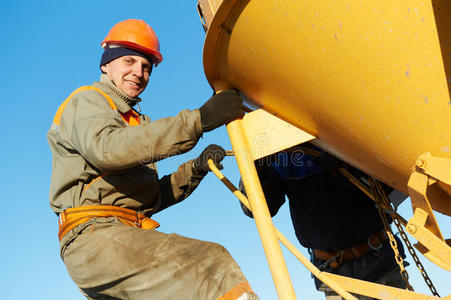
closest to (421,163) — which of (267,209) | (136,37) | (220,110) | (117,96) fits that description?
(267,209)

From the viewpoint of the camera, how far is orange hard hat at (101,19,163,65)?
379 centimetres

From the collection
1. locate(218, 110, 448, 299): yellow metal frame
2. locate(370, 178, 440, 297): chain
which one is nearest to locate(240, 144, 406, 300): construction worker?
locate(370, 178, 440, 297): chain

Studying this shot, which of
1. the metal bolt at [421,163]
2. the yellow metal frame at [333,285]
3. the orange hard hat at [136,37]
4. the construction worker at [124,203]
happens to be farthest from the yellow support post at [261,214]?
the orange hard hat at [136,37]

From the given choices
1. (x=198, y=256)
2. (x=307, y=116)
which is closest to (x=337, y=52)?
(x=307, y=116)

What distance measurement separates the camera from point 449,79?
189cm

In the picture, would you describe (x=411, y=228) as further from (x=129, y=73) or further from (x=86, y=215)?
(x=129, y=73)

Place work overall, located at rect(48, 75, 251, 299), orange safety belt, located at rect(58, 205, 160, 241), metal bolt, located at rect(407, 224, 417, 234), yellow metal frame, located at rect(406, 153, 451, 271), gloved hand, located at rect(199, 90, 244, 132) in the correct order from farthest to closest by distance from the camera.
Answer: orange safety belt, located at rect(58, 205, 160, 241)
gloved hand, located at rect(199, 90, 244, 132)
work overall, located at rect(48, 75, 251, 299)
metal bolt, located at rect(407, 224, 417, 234)
yellow metal frame, located at rect(406, 153, 451, 271)

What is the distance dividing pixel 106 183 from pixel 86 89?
684mm

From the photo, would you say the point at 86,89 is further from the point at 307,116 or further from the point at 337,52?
the point at 337,52

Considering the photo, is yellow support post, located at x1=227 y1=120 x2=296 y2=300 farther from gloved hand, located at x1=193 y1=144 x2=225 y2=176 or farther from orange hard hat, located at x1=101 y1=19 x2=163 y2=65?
orange hard hat, located at x1=101 y1=19 x2=163 y2=65

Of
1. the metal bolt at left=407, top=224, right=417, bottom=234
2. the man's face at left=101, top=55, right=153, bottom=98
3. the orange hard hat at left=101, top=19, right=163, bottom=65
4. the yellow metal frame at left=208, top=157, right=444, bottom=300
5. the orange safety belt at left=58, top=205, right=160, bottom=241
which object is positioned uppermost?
the orange hard hat at left=101, top=19, right=163, bottom=65

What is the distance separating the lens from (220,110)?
8.55 feet

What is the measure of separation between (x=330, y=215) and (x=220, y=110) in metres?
1.86

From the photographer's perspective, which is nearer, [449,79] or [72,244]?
[449,79]
